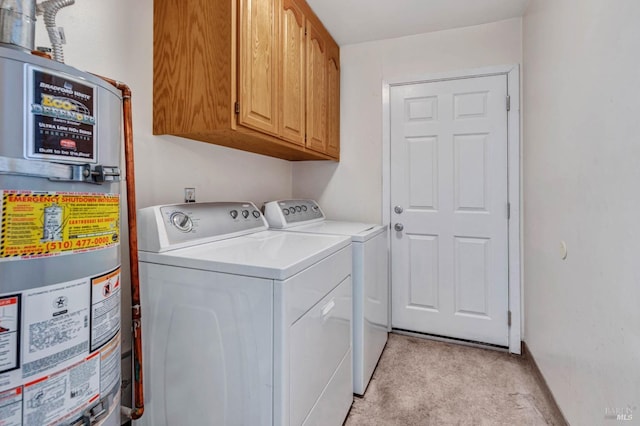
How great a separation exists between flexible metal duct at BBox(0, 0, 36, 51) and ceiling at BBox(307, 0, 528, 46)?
1.67 meters

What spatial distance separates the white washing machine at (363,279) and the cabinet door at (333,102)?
55 centimetres

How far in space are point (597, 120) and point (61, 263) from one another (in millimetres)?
1768

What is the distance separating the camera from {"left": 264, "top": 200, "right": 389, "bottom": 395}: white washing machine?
1.68m

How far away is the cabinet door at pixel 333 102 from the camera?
238 centimetres

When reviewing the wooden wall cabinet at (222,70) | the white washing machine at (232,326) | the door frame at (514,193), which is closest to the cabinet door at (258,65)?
the wooden wall cabinet at (222,70)

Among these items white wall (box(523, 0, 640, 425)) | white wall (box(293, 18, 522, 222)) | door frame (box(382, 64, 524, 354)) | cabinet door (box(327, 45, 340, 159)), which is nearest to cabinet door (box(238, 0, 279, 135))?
cabinet door (box(327, 45, 340, 159))

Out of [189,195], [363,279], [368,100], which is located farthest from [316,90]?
[363,279]

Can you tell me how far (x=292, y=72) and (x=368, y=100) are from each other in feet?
3.07

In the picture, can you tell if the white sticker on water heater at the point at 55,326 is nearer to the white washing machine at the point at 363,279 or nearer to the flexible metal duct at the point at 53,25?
the flexible metal duct at the point at 53,25

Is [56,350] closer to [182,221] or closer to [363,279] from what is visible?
[182,221]

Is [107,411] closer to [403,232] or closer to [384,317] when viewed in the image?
[384,317]

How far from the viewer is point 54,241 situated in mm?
678

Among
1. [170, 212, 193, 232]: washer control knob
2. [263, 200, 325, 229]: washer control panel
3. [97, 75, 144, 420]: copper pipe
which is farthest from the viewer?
[263, 200, 325, 229]: washer control panel

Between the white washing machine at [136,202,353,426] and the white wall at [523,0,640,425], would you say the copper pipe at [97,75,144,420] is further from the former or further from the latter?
the white wall at [523,0,640,425]
